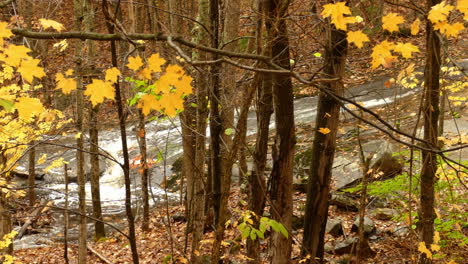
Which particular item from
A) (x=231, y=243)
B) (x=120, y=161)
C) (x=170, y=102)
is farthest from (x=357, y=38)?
(x=120, y=161)

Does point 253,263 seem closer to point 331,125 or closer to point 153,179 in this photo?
point 331,125

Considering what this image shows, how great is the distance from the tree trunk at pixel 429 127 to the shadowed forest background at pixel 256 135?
0.05 ft

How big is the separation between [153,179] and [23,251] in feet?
14.8

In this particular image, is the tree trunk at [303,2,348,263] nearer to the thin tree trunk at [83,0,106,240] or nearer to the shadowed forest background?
the shadowed forest background

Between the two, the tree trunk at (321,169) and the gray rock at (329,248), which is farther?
the gray rock at (329,248)

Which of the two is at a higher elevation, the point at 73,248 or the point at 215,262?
the point at 215,262

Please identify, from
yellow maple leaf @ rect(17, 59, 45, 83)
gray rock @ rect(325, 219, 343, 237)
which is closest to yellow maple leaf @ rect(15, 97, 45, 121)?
yellow maple leaf @ rect(17, 59, 45, 83)

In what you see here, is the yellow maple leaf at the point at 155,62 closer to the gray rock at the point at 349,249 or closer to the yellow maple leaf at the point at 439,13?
→ the yellow maple leaf at the point at 439,13

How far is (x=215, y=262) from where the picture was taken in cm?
346

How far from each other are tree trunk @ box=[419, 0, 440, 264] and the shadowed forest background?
14mm

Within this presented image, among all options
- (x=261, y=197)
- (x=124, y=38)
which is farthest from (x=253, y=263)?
(x=124, y=38)

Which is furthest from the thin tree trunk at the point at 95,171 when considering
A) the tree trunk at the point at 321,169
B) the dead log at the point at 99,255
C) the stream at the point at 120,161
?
the tree trunk at the point at 321,169

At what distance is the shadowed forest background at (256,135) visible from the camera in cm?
253

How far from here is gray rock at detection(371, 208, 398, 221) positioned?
7.45 m
